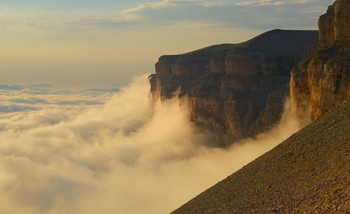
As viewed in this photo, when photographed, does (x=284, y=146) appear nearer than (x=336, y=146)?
No

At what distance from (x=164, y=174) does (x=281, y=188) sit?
5754 inches

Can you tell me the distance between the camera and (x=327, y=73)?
206 feet

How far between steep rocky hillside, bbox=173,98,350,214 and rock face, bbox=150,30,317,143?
76.0 meters

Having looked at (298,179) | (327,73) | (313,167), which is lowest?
(298,179)

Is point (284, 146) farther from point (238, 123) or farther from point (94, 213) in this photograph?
point (94, 213)

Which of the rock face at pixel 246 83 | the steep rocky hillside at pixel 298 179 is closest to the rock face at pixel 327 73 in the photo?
the steep rocky hillside at pixel 298 179

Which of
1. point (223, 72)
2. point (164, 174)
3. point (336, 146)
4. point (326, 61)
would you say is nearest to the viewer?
point (336, 146)

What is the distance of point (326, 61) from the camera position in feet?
213

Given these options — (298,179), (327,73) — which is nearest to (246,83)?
(327,73)

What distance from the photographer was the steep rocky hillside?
32.9 metres

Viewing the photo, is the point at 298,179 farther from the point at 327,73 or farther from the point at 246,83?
the point at 246,83

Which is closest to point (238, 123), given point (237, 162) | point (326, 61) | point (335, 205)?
point (237, 162)

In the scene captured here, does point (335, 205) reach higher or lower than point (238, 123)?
higher

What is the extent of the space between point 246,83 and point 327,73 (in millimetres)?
90248
